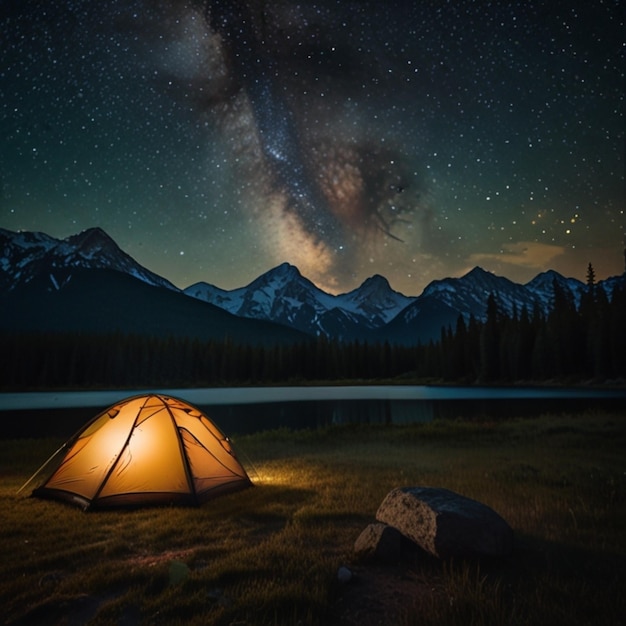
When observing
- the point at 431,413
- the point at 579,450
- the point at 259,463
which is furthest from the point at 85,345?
the point at 579,450

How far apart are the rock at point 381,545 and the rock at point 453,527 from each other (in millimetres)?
417

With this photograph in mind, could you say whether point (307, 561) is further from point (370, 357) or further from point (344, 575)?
point (370, 357)

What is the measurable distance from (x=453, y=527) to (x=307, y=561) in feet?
8.05

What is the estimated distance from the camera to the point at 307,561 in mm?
6621

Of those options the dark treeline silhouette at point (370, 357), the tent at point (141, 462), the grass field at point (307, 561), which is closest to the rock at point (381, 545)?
the grass field at point (307, 561)

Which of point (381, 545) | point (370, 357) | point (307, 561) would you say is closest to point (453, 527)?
point (381, 545)

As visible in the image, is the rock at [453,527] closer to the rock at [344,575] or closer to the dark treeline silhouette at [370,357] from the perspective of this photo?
the rock at [344,575]

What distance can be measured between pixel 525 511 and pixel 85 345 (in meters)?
132

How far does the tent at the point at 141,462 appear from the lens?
10219mm

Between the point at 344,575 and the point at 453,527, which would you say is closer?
the point at 344,575

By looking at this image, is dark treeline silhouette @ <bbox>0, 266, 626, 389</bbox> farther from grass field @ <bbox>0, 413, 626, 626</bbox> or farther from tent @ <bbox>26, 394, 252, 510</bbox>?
tent @ <bbox>26, 394, 252, 510</bbox>

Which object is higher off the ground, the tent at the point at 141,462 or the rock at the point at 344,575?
the tent at the point at 141,462

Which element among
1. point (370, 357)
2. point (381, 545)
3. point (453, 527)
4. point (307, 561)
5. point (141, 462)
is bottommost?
point (307, 561)

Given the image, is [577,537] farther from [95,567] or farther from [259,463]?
[259,463]
